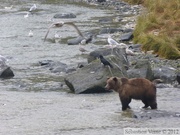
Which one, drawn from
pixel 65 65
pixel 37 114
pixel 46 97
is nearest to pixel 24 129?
pixel 37 114

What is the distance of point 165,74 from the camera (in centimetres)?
1415

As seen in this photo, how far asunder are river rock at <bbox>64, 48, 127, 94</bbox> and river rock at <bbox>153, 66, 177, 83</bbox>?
2.84ft

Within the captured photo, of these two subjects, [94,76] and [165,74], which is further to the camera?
[165,74]

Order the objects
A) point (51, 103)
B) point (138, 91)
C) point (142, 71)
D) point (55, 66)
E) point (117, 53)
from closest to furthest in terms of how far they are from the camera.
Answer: point (138, 91) < point (51, 103) < point (142, 71) < point (117, 53) < point (55, 66)

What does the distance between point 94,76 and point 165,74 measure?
177 cm

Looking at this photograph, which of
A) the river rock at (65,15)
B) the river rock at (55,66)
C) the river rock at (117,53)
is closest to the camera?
the river rock at (117,53)

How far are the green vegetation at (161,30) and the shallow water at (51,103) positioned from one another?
1931mm

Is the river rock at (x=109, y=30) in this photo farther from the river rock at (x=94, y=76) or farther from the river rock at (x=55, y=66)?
the river rock at (x=94, y=76)

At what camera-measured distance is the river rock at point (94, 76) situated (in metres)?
13.0

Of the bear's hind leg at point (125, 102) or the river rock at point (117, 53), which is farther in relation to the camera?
the river rock at point (117, 53)

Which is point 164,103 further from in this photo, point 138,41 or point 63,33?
point 63,33

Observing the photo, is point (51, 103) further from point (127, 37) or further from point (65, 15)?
point (65, 15)

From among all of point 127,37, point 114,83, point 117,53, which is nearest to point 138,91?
point 114,83

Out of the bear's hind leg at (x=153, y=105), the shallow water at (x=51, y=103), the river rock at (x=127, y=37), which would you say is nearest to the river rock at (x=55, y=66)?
the shallow water at (x=51, y=103)
